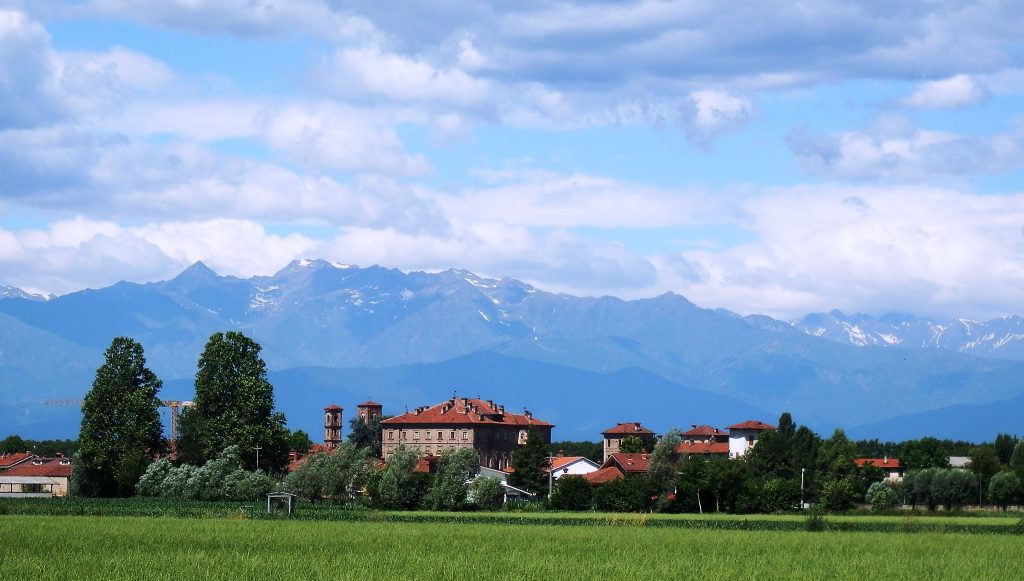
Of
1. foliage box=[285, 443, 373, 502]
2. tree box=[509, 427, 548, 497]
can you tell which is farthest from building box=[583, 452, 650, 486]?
foliage box=[285, 443, 373, 502]

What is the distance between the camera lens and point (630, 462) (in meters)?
140

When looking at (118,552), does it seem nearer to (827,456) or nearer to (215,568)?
(215,568)

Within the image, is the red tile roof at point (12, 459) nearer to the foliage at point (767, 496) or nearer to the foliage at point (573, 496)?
the foliage at point (573, 496)

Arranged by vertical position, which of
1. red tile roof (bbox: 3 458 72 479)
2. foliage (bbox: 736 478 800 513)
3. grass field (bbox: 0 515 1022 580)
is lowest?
grass field (bbox: 0 515 1022 580)

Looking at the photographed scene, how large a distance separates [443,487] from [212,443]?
18.6 metres

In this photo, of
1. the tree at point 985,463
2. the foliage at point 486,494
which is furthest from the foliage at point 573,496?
the tree at point 985,463

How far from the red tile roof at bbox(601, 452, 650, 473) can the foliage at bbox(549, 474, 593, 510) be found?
64.7ft

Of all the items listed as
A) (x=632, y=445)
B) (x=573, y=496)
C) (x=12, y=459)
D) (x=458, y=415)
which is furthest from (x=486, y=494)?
(x=12, y=459)

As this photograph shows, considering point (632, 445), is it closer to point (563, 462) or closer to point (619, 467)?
point (563, 462)

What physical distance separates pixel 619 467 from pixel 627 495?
26749 millimetres

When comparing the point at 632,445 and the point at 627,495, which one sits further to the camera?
the point at 632,445

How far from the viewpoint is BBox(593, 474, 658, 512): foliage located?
110812mm

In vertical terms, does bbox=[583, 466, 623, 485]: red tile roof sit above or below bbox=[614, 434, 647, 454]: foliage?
below

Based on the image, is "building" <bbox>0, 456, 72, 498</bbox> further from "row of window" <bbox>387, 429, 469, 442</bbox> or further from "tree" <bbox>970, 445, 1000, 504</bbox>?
"tree" <bbox>970, 445, 1000, 504</bbox>
